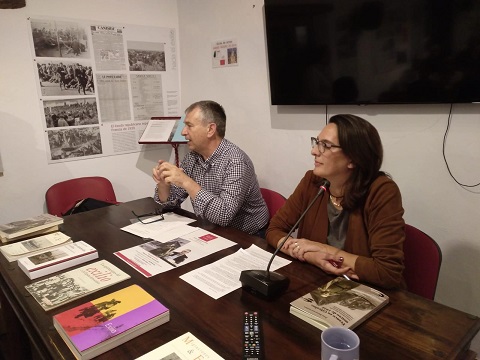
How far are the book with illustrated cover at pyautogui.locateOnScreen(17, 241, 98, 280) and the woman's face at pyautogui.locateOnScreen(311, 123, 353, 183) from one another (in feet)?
3.06

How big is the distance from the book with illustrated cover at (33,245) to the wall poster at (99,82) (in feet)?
4.26

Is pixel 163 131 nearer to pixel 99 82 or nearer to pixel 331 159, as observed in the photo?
pixel 99 82

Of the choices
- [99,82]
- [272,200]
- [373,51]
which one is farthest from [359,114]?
[99,82]

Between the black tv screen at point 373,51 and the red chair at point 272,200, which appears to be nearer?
the black tv screen at point 373,51

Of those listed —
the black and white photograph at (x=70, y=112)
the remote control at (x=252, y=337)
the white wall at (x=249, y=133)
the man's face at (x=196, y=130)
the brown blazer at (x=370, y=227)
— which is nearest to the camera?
the remote control at (x=252, y=337)

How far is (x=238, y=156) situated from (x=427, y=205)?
1.03m

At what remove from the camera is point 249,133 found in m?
2.85

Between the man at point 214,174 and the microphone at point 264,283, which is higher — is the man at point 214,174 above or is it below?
above

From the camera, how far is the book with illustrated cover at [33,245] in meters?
1.41

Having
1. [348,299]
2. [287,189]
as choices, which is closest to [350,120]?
Result: [348,299]

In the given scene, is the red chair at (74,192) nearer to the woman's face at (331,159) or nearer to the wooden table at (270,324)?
the wooden table at (270,324)

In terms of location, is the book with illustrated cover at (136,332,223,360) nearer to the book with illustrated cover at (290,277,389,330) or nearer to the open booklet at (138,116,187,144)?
the book with illustrated cover at (290,277,389,330)

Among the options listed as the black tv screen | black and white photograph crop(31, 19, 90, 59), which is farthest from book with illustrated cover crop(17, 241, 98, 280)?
black and white photograph crop(31, 19, 90, 59)

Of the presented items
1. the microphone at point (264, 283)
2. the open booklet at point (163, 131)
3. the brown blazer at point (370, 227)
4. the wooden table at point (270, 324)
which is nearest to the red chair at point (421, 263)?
the brown blazer at point (370, 227)
